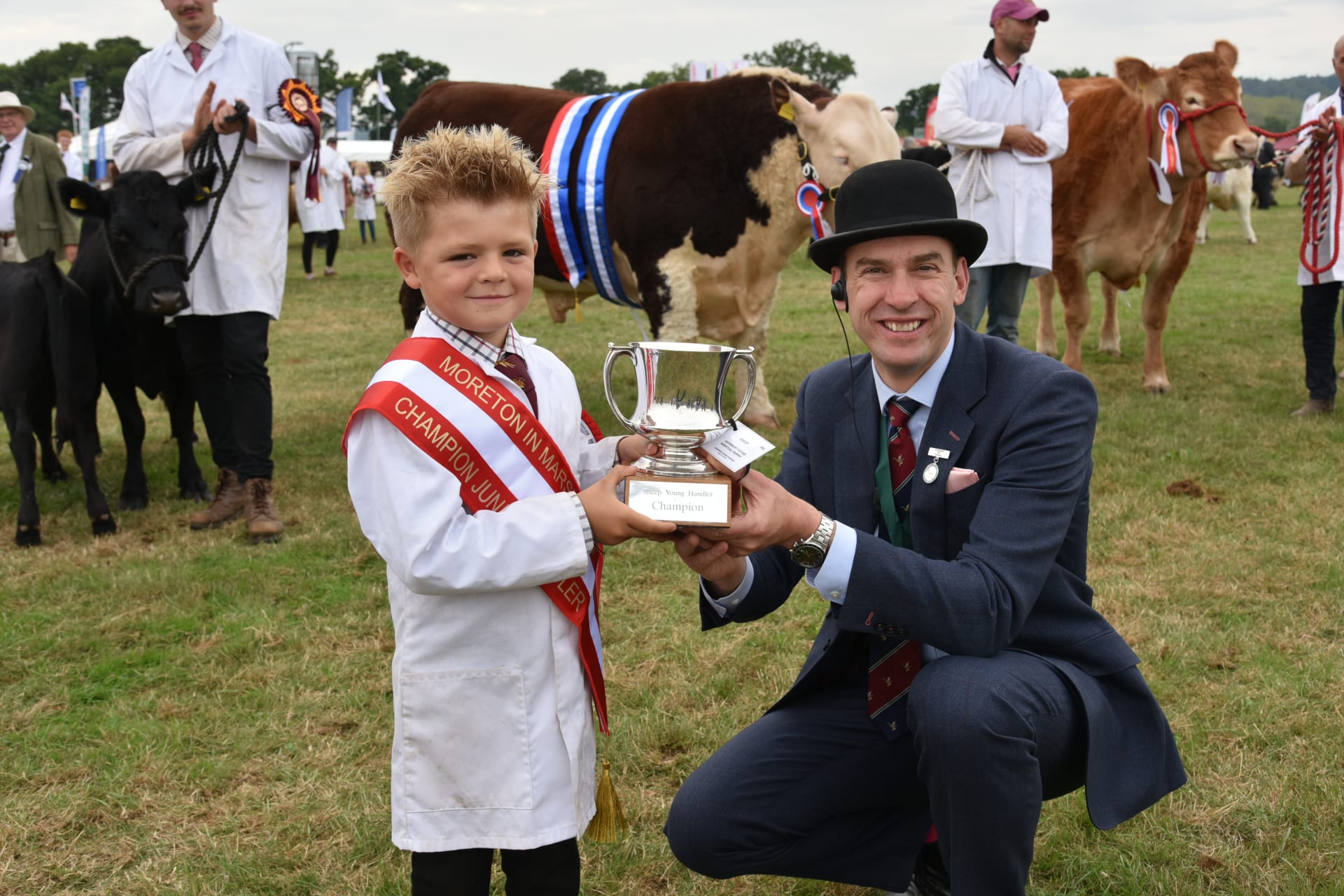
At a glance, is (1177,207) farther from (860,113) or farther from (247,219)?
(247,219)

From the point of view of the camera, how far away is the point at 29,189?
8.53 m

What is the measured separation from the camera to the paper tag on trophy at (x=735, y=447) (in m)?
1.74

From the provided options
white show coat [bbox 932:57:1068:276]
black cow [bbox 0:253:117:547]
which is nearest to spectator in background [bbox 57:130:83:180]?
black cow [bbox 0:253:117:547]

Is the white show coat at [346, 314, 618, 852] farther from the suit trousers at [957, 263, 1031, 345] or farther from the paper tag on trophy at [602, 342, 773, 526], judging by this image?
the suit trousers at [957, 263, 1031, 345]

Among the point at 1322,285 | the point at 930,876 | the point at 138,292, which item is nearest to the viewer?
the point at 930,876

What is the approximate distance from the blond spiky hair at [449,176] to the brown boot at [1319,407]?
5.97 meters

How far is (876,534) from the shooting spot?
2.15 metres

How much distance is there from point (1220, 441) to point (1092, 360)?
263 cm

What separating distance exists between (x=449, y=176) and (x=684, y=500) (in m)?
0.63

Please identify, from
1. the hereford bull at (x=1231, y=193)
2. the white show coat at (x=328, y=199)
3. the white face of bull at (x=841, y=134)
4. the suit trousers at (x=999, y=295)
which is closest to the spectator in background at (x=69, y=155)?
the white show coat at (x=328, y=199)

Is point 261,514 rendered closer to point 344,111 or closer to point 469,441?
point 469,441

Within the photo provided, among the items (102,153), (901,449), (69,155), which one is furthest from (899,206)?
(102,153)

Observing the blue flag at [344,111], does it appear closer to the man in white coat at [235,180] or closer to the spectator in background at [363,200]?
the spectator in background at [363,200]

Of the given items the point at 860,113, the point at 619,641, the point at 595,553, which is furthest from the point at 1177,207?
the point at 595,553
